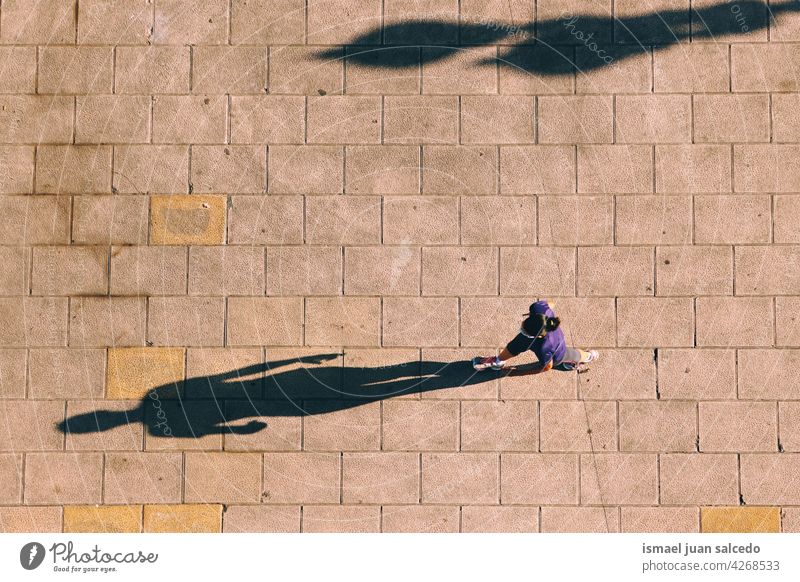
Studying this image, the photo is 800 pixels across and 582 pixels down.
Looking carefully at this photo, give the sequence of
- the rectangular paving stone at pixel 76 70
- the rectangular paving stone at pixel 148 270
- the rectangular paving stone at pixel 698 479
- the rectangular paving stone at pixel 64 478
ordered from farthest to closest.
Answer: the rectangular paving stone at pixel 76 70
the rectangular paving stone at pixel 148 270
the rectangular paving stone at pixel 64 478
the rectangular paving stone at pixel 698 479

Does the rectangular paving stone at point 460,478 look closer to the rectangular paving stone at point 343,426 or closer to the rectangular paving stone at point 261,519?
the rectangular paving stone at point 343,426

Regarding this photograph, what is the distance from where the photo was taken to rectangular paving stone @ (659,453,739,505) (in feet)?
27.7

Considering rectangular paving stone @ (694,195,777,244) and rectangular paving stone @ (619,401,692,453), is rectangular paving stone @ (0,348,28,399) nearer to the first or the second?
rectangular paving stone @ (619,401,692,453)

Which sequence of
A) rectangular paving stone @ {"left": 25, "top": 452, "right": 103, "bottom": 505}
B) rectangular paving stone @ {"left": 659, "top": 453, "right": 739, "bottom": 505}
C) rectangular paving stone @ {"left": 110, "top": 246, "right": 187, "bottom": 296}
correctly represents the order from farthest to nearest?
rectangular paving stone @ {"left": 110, "top": 246, "right": 187, "bottom": 296}
rectangular paving stone @ {"left": 25, "top": 452, "right": 103, "bottom": 505}
rectangular paving stone @ {"left": 659, "top": 453, "right": 739, "bottom": 505}

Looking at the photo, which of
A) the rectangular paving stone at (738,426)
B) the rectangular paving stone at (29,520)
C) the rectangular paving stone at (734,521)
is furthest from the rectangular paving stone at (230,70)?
the rectangular paving stone at (734,521)

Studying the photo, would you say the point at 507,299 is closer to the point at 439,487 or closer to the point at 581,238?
the point at 581,238

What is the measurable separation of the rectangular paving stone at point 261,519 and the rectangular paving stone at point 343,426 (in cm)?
87

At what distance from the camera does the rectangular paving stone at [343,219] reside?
8.63m

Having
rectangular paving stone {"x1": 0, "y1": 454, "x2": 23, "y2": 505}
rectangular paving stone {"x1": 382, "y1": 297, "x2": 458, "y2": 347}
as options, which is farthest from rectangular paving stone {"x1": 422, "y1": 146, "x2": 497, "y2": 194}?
rectangular paving stone {"x1": 0, "y1": 454, "x2": 23, "y2": 505}

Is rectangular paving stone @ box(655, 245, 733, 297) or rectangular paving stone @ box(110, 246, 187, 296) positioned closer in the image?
rectangular paving stone @ box(655, 245, 733, 297)

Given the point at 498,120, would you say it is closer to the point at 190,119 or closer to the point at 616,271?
the point at 616,271

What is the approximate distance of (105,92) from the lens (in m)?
8.76

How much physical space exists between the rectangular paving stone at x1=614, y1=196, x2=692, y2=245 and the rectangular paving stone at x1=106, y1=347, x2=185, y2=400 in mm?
5961

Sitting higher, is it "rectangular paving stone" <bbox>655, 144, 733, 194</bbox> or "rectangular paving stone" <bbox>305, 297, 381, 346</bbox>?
"rectangular paving stone" <bbox>655, 144, 733, 194</bbox>
